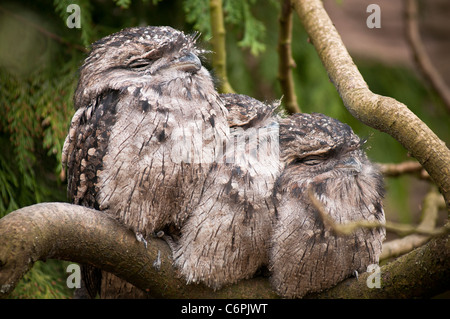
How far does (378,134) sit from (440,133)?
3.24 feet

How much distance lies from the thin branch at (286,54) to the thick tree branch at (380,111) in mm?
359

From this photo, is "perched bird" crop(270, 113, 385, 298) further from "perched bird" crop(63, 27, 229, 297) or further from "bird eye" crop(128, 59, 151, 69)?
"bird eye" crop(128, 59, 151, 69)

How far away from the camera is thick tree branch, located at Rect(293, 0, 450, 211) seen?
169 cm

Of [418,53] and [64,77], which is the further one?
[418,53]

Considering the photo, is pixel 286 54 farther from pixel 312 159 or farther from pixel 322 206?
pixel 322 206

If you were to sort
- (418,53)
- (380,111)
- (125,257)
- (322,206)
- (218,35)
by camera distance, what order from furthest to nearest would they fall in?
(418,53)
(218,35)
(322,206)
(125,257)
(380,111)

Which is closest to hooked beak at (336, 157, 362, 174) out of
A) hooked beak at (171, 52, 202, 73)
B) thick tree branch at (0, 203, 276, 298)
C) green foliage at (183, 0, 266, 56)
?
thick tree branch at (0, 203, 276, 298)

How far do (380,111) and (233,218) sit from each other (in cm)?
74

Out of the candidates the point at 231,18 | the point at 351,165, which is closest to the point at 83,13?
the point at 231,18

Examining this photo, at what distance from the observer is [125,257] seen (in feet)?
6.54

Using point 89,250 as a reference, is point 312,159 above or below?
above

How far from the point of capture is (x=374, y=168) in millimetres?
2316

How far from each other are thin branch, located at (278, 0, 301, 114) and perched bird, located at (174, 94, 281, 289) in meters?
0.91

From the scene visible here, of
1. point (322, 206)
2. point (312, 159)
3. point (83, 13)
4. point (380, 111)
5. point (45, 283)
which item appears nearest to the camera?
point (380, 111)
